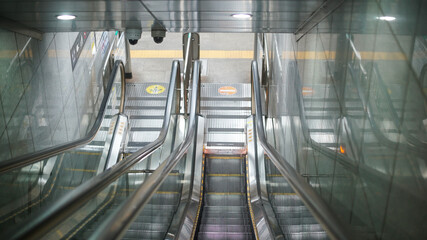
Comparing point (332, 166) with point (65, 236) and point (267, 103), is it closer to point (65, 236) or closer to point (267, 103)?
point (65, 236)

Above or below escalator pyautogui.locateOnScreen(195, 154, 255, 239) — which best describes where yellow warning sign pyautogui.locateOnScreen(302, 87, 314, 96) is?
above

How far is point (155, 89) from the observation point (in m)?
9.29

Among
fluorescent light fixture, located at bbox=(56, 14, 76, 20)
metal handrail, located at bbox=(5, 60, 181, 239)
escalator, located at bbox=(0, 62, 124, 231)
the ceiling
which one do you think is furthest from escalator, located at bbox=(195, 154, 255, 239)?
fluorescent light fixture, located at bbox=(56, 14, 76, 20)

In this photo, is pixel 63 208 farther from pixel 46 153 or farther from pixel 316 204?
pixel 46 153

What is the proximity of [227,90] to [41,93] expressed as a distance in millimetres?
5058

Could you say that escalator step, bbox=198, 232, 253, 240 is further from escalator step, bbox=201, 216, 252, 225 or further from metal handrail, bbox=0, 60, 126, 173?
metal handrail, bbox=0, 60, 126, 173

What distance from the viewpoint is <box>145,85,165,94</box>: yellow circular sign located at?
919cm

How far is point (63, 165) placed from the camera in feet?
15.1

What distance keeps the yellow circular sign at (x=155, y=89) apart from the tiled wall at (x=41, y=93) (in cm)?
237

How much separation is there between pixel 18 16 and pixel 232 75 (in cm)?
712

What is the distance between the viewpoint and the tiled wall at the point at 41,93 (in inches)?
156

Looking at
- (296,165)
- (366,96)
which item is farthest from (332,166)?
(296,165)

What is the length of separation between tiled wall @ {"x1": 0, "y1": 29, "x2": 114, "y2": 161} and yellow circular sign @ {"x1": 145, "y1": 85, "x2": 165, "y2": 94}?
93.4 inches

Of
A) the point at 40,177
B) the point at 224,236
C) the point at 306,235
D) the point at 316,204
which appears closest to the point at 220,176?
the point at 224,236
